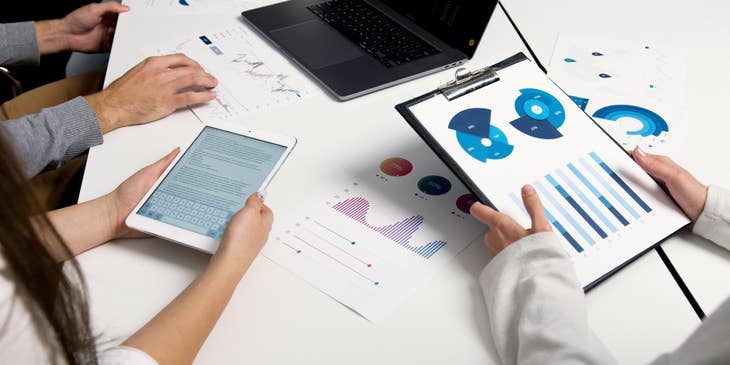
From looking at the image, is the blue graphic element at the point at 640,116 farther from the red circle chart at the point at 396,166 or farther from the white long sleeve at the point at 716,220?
the red circle chart at the point at 396,166

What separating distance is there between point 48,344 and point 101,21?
0.92m

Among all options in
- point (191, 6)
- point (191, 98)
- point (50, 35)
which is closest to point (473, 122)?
point (191, 98)

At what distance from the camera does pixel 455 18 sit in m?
1.21

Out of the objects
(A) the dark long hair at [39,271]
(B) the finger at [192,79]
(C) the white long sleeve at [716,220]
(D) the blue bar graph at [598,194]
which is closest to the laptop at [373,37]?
(B) the finger at [192,79]

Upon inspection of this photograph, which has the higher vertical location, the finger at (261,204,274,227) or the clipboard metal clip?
the clipboard metal clip

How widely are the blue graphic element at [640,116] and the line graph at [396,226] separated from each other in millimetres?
455

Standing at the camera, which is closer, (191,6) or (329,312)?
(329,312)

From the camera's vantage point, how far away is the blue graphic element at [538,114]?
3.02 feet

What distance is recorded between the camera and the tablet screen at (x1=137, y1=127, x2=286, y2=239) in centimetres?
84

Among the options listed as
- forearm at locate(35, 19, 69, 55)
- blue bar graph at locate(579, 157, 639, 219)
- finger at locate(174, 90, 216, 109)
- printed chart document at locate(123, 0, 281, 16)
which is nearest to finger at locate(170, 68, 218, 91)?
finger at locate(174, 90, 216, 109)

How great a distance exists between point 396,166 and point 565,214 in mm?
275

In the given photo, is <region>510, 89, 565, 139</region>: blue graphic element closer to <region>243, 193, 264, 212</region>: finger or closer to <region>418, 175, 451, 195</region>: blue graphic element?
<region>418, 175, 451, 195</region>: blue graphic element

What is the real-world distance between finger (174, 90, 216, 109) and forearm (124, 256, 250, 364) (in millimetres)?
390

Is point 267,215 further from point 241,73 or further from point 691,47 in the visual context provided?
point 691,47
